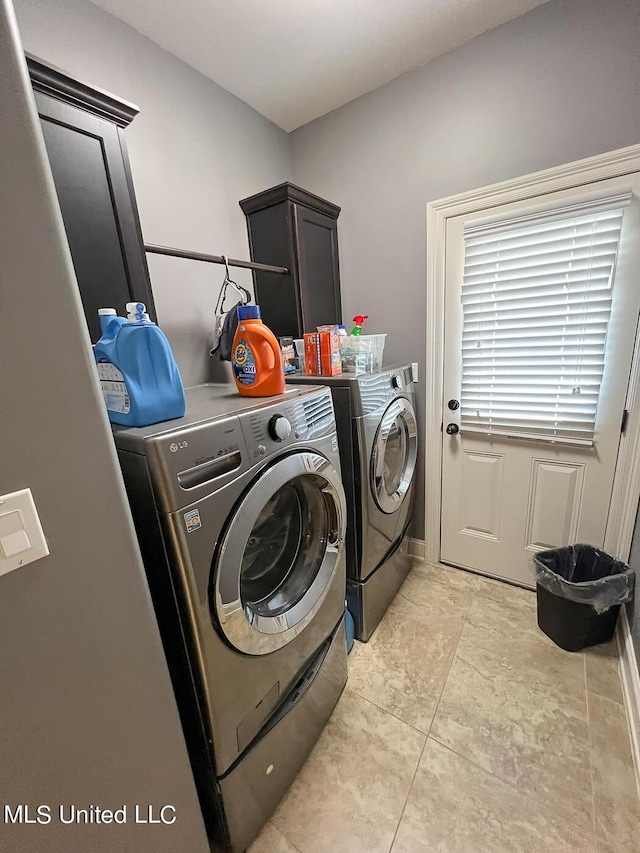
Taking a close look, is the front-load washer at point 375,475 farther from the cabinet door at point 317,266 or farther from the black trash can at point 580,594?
the black trash can at point 580,594

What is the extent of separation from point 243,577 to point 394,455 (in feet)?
3.42

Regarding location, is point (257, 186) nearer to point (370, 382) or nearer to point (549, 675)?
point (370, 382)

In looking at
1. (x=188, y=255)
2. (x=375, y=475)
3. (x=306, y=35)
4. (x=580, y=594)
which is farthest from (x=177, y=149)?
(x=580, y=594)

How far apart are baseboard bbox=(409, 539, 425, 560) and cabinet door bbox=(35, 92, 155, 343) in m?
1.94

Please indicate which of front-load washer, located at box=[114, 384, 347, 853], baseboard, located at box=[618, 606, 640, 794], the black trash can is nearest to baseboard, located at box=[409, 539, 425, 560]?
the black trash can

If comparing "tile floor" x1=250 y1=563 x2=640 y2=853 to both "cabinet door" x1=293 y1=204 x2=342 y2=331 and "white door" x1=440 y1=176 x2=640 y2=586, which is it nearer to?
"white door" x1=440 y1=176 x2=640 y2=586

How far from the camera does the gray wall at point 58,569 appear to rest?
18.3 inches

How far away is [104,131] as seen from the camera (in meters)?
1.05

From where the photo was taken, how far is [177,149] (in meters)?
1.50

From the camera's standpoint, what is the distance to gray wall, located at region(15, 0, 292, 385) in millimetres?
1192

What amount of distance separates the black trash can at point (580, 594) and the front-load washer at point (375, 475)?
2.17ft

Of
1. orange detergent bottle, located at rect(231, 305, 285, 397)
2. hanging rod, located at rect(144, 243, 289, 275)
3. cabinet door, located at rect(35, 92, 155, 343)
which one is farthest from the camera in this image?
hanging rod, located at rect(144, 243, 289, 275)

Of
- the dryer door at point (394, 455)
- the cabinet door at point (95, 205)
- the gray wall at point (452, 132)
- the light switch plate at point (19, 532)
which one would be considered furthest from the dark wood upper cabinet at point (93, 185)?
the gray wall at point (452, 132)

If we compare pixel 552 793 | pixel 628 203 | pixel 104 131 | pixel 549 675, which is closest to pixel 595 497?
pixel 549 675
